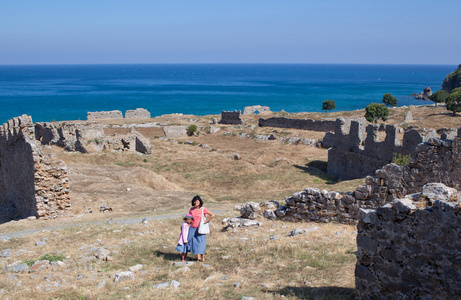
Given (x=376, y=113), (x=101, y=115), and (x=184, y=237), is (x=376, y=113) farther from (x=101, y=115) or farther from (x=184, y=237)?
(x=184, y=237)

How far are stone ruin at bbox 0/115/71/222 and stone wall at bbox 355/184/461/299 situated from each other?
1462cm

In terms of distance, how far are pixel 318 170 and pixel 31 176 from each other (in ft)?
66.4

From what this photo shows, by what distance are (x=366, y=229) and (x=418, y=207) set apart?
2.99ft

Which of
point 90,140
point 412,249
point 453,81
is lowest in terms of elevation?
point 90,140

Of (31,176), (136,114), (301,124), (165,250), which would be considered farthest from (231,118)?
(165,250)

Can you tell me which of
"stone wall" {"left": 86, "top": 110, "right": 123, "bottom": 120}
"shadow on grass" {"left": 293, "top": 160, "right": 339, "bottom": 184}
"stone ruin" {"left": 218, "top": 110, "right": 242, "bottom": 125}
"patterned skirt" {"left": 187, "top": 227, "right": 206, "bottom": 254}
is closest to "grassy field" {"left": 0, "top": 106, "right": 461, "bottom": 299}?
"patterned skirt" {"left": 187, "top": 227, "right": 206, "bottom": 254}

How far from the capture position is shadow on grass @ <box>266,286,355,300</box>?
6.72 metres

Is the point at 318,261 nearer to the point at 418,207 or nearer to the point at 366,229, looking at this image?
the point at 366,229

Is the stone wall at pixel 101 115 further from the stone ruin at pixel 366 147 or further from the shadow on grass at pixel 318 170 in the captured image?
the stone ruin at pixel 366 147

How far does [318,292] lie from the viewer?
7.02 metres

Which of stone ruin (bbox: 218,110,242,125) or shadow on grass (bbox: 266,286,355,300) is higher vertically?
shadow on grass (bbox: 266,286,355,300)

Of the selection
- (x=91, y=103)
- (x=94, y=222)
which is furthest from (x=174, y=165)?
(x=91, y=103)

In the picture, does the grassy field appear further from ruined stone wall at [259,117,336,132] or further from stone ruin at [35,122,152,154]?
ruined stone wall at [259,117,336,132]

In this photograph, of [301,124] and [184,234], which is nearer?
[184,234]
